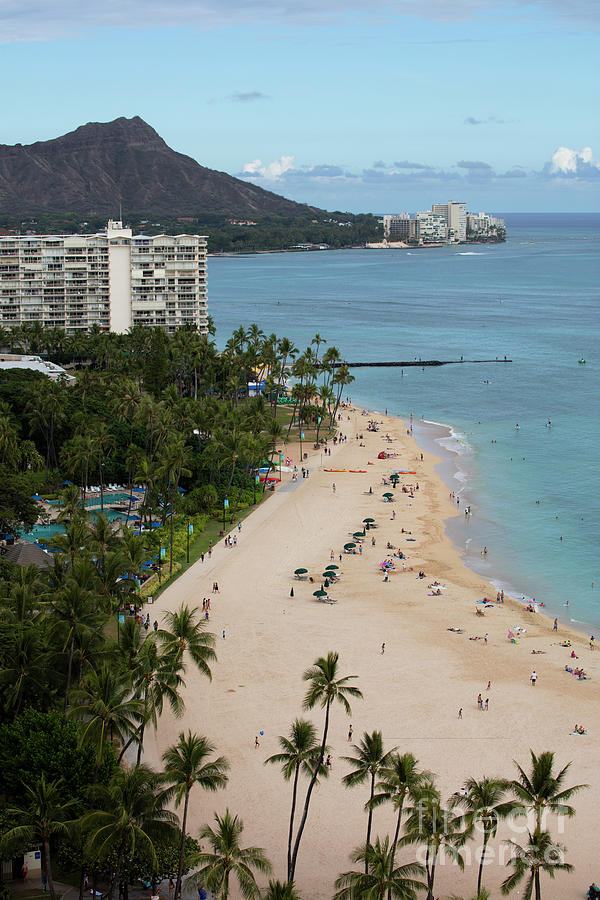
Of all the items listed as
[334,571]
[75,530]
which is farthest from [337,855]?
[334,571]

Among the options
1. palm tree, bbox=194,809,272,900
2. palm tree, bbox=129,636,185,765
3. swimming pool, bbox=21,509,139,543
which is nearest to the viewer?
palm tree, bbox=194,809,272,900

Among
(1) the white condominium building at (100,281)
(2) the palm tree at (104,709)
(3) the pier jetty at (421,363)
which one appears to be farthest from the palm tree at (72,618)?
(3) the pier jetty at (421,363)

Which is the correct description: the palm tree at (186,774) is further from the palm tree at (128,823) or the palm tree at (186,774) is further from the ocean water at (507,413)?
the ocean water at (507,413)

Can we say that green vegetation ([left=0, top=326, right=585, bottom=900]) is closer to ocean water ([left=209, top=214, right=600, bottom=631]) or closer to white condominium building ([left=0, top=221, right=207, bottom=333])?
ocean water ([left=209, top=214, right=600, bottom=631])

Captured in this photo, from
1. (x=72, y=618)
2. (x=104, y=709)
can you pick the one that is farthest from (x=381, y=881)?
(x=72, y=618)

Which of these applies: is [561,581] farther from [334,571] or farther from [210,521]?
[210,521]

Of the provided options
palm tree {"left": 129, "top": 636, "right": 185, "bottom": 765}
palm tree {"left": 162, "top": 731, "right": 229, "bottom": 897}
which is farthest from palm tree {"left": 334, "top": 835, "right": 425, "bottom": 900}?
palm tree {"left": 129, "top": 636, "right": 185, "bottom": 765}
